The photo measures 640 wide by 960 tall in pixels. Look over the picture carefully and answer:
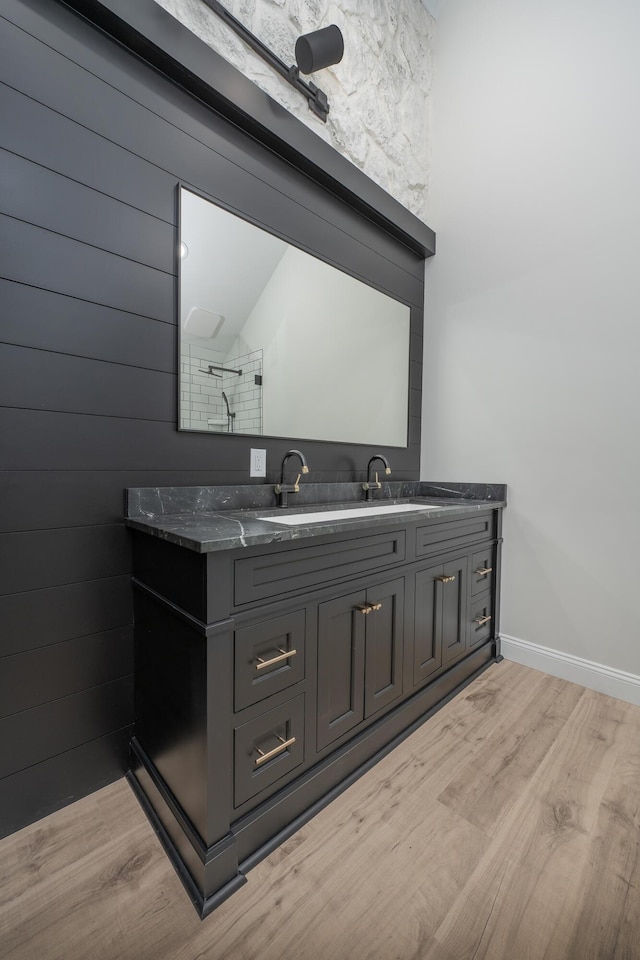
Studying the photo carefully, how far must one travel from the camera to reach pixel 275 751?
111cm

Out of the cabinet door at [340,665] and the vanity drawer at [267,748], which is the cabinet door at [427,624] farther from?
the vanity drawer at [267,748]

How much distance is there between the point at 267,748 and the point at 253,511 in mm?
797

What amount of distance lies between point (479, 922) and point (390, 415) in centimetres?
205

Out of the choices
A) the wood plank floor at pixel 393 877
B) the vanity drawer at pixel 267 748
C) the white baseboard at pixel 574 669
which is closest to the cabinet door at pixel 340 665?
the vanity drawer at pixel 267 748

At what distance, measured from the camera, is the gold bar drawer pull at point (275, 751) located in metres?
1.09

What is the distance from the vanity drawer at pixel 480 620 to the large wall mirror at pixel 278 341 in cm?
99

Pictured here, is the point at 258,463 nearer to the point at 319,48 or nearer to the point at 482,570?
the point at 482,570

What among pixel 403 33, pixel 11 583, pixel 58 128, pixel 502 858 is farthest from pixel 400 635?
pixel 403 33

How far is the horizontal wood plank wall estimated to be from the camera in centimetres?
113

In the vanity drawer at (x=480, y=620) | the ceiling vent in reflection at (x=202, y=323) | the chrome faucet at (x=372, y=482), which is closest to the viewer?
the ceiling vent in reflection at (x=202, y=323)

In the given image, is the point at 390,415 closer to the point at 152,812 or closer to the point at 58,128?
the point at 58,128

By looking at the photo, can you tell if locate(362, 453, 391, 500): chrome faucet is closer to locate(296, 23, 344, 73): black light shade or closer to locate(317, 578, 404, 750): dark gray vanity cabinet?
locate(317, 578, 404, 750): dark gray vanity cabinet

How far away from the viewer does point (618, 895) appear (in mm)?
1005

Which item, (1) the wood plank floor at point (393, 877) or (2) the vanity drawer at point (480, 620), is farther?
(2) the vanity drawer at point (480, 620)
